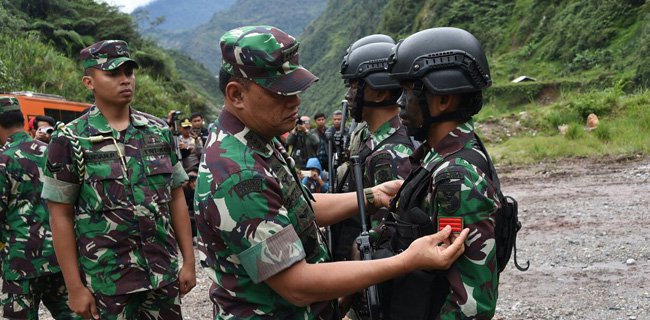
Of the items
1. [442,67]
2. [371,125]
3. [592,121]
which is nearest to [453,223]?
[442,67]

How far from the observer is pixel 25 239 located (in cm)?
395

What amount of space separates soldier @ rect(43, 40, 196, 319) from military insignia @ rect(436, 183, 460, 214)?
1.73 m

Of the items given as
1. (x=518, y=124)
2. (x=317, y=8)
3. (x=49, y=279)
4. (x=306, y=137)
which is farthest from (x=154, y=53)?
(x=317, y=8)

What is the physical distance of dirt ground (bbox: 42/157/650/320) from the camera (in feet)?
17.2

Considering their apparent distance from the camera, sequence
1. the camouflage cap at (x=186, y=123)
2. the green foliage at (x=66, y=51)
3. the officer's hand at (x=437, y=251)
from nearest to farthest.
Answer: the officer's hand at (x=437, y=251)
the camouflage cap at (x=186, y=123)
the green foliage at (x=66, y=51)

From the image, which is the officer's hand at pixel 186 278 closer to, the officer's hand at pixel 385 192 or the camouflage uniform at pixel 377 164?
the camouflage uniform at pixel 377 164

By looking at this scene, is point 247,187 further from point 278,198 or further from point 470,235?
point 470,235

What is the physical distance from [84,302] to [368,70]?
1940mm

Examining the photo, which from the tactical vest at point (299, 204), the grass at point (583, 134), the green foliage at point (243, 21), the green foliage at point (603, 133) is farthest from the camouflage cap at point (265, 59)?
the green foliage at point (243, 21)

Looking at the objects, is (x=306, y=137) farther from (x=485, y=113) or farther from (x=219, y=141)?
(x=485, y=113)

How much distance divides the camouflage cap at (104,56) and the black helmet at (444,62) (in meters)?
1.72

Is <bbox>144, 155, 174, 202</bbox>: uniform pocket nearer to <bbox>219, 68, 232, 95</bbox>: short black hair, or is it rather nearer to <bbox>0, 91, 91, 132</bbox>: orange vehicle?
<bbox>219, 68, 232, 95</bbox>: short black hair

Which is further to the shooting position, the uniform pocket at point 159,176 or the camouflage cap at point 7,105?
the camouflage cap at point 7,105

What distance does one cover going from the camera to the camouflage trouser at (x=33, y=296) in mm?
3850
